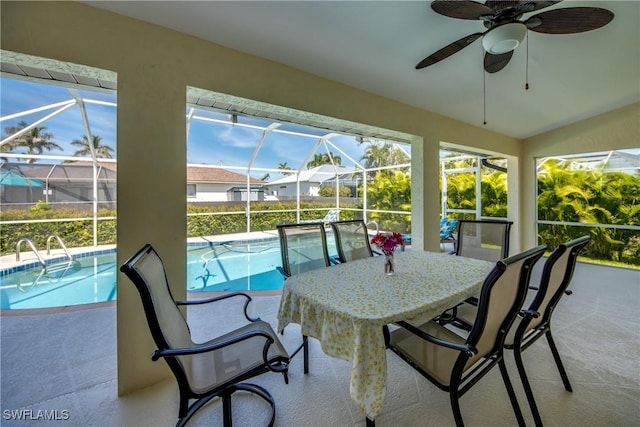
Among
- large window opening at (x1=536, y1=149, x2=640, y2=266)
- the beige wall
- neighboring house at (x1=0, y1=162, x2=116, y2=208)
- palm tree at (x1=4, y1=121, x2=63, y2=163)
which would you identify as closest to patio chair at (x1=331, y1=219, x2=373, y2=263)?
the beige wall

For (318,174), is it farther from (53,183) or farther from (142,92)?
(142,92)

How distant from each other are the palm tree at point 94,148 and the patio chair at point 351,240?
5596 millimetres

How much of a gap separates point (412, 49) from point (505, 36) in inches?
37.5

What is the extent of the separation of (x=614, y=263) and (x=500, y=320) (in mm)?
6010

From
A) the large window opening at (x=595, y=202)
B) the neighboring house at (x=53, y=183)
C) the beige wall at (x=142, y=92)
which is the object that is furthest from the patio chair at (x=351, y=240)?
the large window opening at (x=595, y=202)

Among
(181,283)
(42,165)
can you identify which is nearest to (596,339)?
(181,283)

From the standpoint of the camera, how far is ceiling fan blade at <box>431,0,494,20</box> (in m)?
1.45

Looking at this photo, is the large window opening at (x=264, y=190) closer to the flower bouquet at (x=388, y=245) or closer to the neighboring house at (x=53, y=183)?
the neighboring house at (x=53, y=183)

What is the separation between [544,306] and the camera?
5.75 feet

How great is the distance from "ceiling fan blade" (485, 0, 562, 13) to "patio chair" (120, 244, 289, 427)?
86.2 inches

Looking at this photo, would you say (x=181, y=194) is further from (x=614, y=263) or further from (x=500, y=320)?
(x=614, y=263)

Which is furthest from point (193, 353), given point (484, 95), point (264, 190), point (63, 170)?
point (264, 190)

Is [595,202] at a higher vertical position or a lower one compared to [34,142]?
lower

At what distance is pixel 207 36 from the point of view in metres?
2.05
